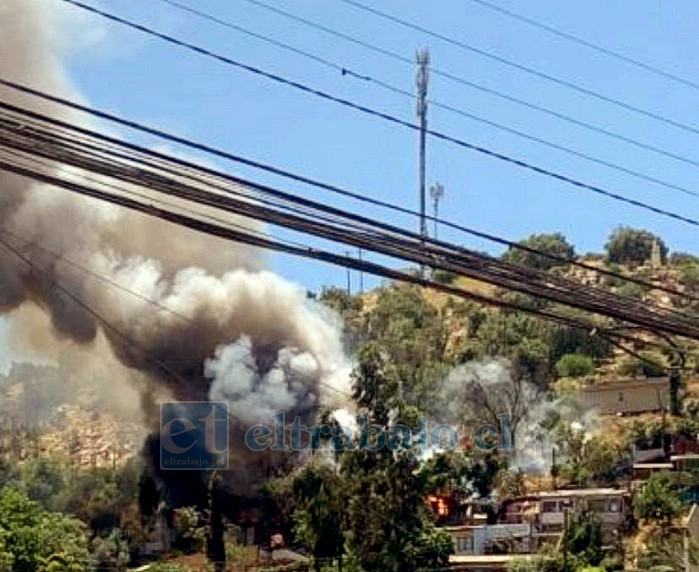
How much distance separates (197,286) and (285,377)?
4564 millimetres

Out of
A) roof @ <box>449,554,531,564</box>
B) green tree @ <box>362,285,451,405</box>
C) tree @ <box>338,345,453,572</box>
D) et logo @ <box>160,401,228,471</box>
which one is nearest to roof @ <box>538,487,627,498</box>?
roof @ <box>449,554,531,564</box>

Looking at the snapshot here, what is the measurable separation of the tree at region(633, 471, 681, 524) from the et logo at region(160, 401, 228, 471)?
1542 centimetres

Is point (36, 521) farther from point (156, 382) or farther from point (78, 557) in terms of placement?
point (156, 382)

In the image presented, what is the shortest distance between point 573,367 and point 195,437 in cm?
1724

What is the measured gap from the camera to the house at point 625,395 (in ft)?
173

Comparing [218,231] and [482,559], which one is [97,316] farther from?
[218,231]

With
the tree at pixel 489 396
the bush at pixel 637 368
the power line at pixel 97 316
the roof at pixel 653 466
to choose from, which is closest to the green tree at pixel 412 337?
the tree at pixel 489 396

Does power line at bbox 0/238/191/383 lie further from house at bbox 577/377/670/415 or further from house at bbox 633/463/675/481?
house at bbox 633/463/675/481

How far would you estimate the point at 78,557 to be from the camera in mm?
35531

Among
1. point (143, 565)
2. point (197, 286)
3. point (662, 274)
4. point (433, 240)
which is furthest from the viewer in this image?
point (662, 274)

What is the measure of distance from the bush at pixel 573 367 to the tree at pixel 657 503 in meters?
19.7

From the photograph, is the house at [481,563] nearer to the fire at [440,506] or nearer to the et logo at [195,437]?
the fire at [440,506]

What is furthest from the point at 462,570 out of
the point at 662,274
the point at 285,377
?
the point at 662,274

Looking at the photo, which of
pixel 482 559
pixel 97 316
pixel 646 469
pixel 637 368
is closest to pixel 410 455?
pixel 482 559
